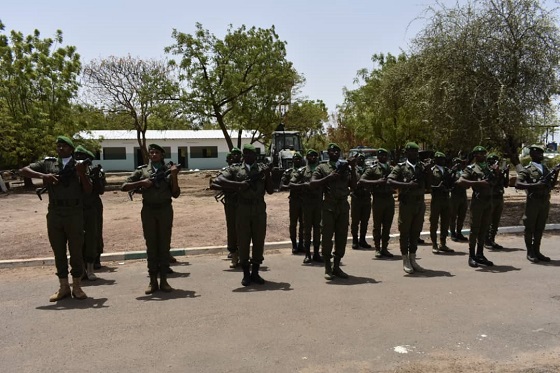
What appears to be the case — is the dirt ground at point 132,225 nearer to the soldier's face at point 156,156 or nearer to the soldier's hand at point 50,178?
the soldier's face at point 156,156

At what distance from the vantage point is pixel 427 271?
695 centimetres

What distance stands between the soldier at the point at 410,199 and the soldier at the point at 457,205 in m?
2.26

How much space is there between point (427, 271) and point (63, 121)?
74.7 feet

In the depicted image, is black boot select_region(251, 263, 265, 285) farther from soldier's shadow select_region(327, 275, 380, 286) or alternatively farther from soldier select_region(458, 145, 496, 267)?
soldier select_region(458, 145, 496, 267)

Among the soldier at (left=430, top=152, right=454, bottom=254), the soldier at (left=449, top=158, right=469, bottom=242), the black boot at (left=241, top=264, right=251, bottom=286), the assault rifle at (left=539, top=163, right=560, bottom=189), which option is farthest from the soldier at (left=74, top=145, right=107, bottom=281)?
the assault rifle at (left=539, top=163, right=560, bottom=189)

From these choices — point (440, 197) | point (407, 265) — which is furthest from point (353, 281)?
point (440, 197)

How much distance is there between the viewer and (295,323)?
4.79 m

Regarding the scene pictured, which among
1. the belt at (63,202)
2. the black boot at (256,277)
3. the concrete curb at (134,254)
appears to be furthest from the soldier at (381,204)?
the belt at (63,202)

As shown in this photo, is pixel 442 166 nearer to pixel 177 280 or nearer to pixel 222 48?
pixel 177 280

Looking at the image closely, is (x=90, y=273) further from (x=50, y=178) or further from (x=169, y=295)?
(x=50, y=178)

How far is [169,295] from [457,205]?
5.95 metres

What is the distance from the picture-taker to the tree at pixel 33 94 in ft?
75.3

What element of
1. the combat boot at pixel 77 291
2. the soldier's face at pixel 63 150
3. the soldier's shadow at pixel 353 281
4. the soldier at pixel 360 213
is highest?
the soldier's face at pixel 63 150

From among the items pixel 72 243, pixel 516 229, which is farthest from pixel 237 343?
pixel 516 229
